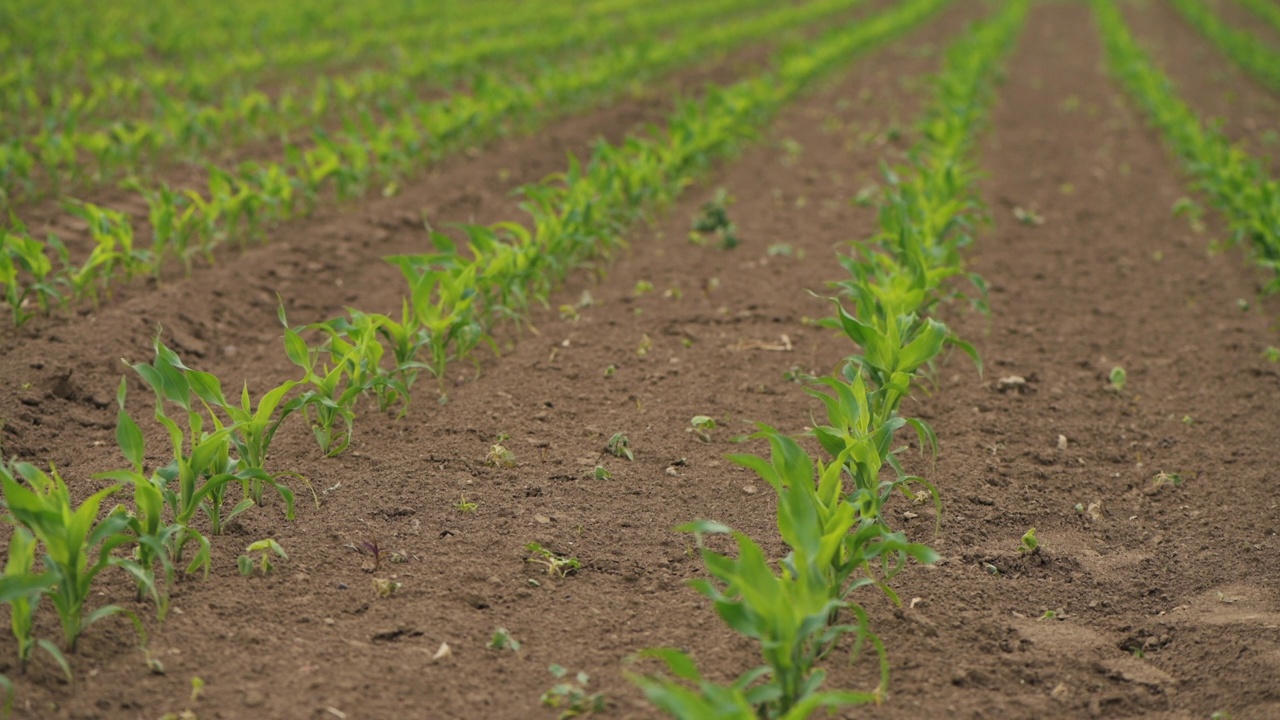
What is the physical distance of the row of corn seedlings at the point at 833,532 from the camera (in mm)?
2334

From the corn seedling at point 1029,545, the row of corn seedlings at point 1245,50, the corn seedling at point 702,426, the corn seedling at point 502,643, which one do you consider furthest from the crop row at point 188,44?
the row of corn seedlings at point 1245,50

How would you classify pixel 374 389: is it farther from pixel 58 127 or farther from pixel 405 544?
pixel 58 127

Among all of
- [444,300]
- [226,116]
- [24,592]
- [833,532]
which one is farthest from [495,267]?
[226,116]

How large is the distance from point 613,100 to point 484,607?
9.47 meters

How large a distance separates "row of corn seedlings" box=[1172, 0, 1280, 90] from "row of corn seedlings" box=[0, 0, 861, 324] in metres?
7.81

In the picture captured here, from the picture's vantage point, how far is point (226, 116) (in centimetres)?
825

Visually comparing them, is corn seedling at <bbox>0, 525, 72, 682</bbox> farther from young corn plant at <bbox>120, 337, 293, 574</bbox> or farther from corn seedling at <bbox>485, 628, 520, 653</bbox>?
corn seedling at <bbox>485, 628, 520, 653</bbox>

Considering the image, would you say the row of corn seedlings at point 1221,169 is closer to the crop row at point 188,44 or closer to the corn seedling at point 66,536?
the corn seedling at point 66,536

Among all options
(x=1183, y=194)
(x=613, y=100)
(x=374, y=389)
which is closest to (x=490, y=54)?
(x=613, y=100)

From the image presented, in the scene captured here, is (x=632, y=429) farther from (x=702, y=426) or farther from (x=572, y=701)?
(x=572, y=701)

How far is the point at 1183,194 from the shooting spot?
838cm

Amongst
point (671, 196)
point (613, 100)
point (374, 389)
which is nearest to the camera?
point (374, 389)

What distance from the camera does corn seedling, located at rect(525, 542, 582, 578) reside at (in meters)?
3.23

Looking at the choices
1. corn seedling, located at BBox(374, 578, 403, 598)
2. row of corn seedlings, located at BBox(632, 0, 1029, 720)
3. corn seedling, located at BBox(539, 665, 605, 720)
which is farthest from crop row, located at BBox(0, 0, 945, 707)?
row of corn seedlings, located at BBox(632, 0, 1029, 720)
